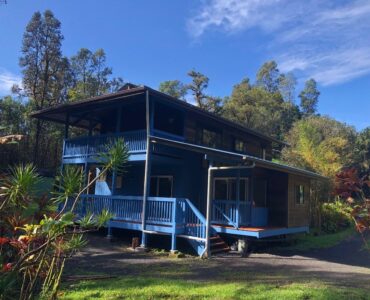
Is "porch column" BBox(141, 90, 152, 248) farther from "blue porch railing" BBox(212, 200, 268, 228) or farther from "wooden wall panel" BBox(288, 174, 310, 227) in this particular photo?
"wooden wall panel" BBox(288, 174, 310, 227)

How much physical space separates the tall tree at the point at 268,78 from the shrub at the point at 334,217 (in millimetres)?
48922

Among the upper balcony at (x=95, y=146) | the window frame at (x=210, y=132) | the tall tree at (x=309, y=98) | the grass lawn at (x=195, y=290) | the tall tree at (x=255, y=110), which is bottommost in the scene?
the grass lawn at (x=195, y=290)

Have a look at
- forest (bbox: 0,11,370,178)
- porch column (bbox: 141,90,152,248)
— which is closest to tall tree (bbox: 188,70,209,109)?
forest (bbox: 0,11,370,178)

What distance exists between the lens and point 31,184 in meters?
4.45

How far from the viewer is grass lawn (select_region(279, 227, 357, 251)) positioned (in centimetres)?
1742

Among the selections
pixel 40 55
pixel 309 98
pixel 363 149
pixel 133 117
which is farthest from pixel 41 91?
pixel 309 98

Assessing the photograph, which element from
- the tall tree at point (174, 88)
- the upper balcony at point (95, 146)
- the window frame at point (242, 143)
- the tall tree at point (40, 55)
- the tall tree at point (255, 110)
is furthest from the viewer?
the tall tree at point (174, 88)

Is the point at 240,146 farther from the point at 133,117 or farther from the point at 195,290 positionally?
the point at 195,290

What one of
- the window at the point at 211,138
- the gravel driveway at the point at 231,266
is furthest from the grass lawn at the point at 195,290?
the window at the point at 211,138

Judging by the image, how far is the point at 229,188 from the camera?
1794 centimetres

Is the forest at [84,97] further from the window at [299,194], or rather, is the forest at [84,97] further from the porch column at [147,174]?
the porch column at [147,174]

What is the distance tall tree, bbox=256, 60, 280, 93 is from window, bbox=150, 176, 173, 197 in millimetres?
56845

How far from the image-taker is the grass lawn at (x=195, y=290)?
730 centimetres

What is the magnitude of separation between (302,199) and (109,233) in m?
9.40
